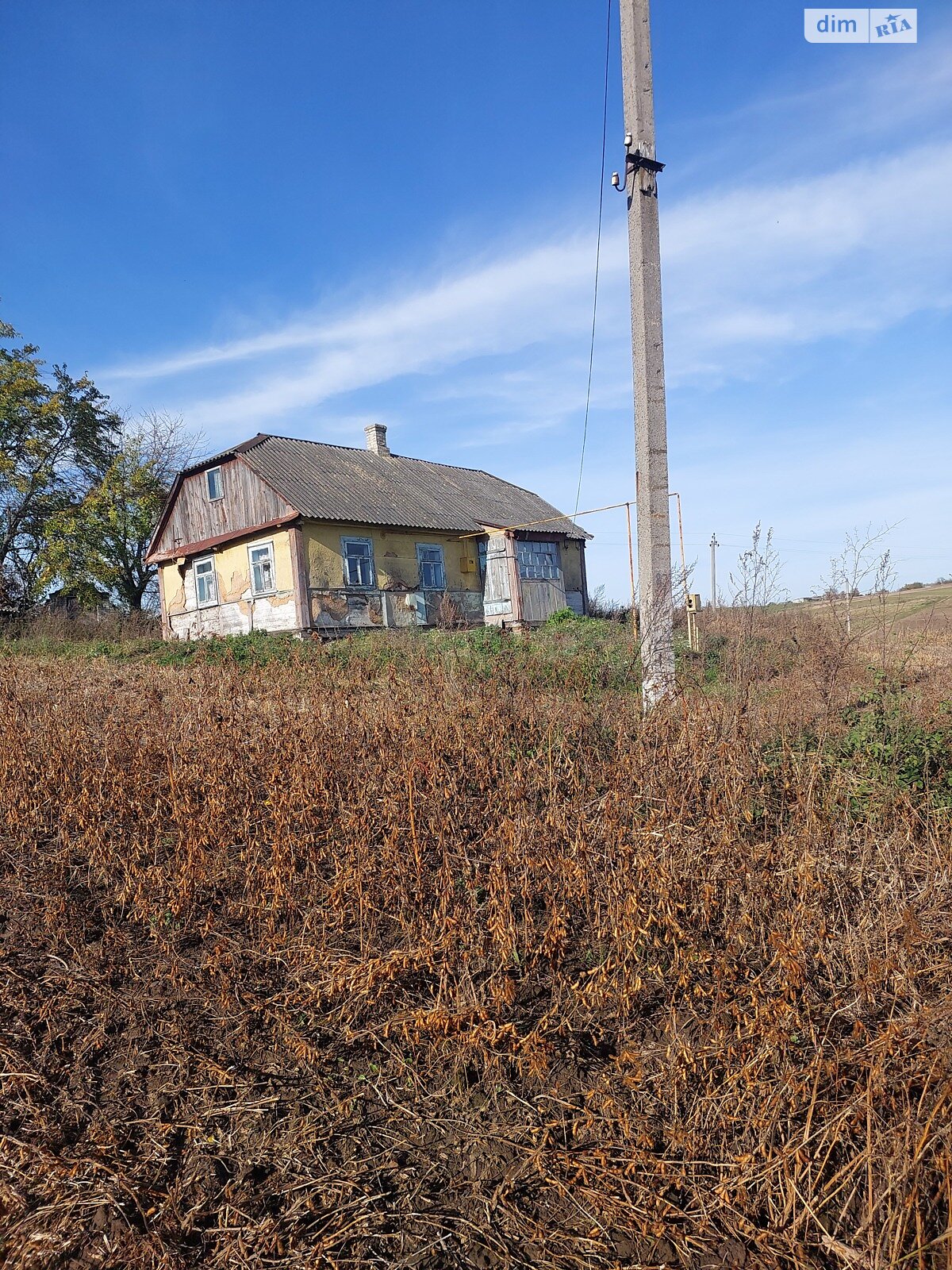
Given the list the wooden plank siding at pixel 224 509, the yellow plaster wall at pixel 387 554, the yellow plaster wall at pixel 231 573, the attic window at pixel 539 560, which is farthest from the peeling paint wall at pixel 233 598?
the attic window at pixel 539 560

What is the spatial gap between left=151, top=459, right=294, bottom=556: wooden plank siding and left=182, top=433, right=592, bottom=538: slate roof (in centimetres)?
28

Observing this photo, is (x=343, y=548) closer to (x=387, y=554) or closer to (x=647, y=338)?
(x=387, y=554)

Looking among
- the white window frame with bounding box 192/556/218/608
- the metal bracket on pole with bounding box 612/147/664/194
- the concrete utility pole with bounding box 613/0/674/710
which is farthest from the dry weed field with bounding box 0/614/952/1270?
the white window frame with bounding box 192/556/218/608

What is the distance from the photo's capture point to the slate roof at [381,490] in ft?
57.5

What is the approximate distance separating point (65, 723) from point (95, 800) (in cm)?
158

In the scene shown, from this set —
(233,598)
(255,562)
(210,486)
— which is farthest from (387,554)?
(210,486)

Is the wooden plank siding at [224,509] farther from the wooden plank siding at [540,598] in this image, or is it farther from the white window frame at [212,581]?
the wooden plank siding at [540,598]

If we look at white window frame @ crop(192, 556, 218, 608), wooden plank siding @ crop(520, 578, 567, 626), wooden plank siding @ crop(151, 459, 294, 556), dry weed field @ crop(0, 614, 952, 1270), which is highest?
wooden plank siding @ crop(151, 459, 294, 556)

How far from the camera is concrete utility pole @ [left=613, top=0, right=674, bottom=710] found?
590 cm

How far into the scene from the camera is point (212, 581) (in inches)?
752

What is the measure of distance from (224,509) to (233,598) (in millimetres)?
2224

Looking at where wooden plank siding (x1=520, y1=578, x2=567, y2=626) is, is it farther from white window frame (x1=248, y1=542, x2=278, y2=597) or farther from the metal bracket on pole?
the metal bracket on pole

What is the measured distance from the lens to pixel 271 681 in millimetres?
7609

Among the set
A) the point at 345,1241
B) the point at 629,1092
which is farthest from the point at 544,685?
the point at 345,1241
